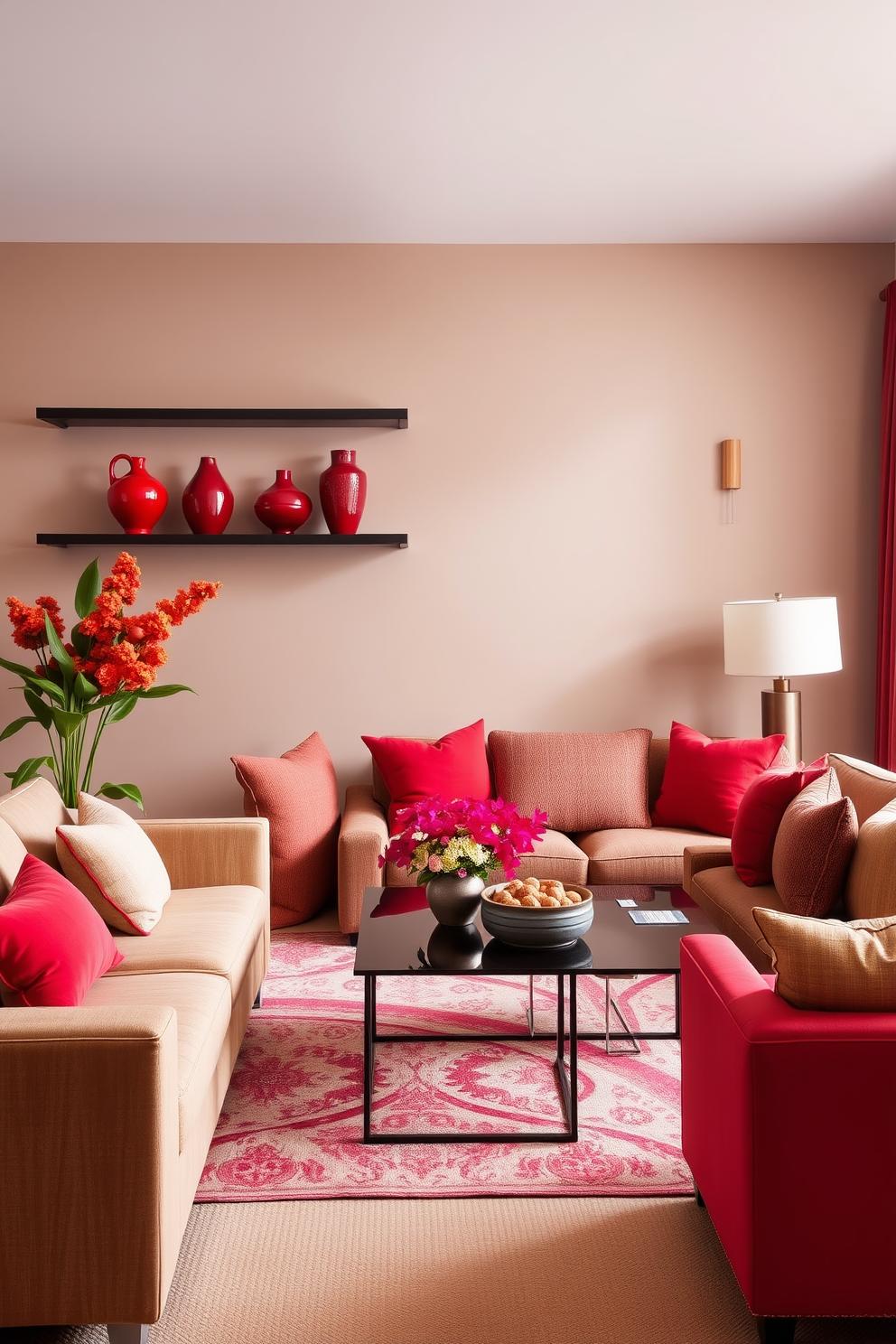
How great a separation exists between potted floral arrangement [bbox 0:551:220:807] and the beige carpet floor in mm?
2002

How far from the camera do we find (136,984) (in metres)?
2.35

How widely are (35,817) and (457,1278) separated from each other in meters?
1.64

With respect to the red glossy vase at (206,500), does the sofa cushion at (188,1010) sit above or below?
below

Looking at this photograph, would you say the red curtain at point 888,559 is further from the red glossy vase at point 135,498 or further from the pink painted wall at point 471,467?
the red glossy vase at point 135,498

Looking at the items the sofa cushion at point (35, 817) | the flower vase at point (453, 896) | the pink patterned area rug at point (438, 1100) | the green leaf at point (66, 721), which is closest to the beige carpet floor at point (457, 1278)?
the pink patterned area rug at point (438, 1100)

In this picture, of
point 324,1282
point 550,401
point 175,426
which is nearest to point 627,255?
point 550,401

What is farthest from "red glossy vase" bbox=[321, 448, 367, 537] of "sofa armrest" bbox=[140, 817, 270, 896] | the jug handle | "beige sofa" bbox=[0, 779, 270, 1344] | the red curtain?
"beige sofa" bbox=[0, 779, 270, 1344]

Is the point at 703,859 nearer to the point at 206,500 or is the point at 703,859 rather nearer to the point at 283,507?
the point at 283,507

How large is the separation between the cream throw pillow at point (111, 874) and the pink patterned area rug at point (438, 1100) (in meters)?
0.55

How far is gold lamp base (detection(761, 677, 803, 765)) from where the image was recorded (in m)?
4.32

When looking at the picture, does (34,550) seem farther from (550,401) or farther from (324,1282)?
(324,1282)

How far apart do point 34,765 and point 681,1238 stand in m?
2.95

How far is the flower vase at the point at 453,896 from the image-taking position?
8.92ft

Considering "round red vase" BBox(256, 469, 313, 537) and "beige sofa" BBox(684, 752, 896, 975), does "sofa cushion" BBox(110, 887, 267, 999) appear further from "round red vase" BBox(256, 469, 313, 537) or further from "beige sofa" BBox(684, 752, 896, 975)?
"round red vase" BBox(256, 469, 313, 537)
